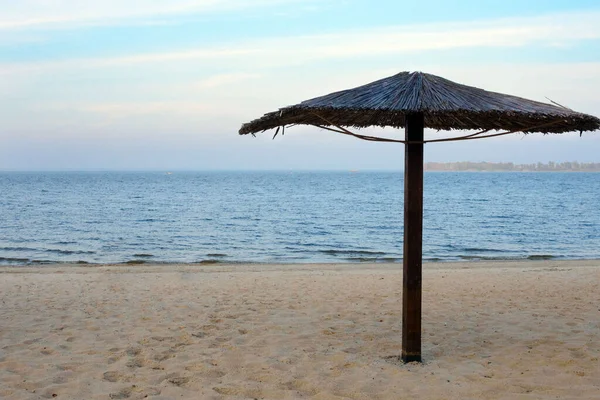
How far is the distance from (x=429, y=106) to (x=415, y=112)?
0.40 feet

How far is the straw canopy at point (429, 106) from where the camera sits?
464 centimetres

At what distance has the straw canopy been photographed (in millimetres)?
4645

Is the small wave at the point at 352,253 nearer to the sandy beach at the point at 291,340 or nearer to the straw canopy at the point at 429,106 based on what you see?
the sandy beach at the point at 291,340

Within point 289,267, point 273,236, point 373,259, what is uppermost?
point 289,267

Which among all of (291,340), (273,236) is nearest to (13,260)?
(273,236)

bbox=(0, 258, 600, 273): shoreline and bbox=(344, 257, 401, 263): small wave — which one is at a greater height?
bbox=(0, 258, 600, 273): shoreline

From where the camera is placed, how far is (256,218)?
33.0 m

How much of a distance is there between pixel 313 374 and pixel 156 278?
23.7 feet

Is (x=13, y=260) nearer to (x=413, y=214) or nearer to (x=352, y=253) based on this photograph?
(x=352, y=253)

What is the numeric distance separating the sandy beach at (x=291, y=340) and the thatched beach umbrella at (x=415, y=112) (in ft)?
2.43

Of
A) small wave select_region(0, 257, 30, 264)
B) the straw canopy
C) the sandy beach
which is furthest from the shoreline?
the straw canopy

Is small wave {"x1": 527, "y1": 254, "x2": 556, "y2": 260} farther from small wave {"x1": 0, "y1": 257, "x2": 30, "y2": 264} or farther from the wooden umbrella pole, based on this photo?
small wave {"x1": 0, "y1": 257, "x2": 30, "y2": 264}

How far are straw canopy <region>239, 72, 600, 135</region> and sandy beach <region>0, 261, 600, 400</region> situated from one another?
7.46 feet

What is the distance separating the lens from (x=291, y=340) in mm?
6062
